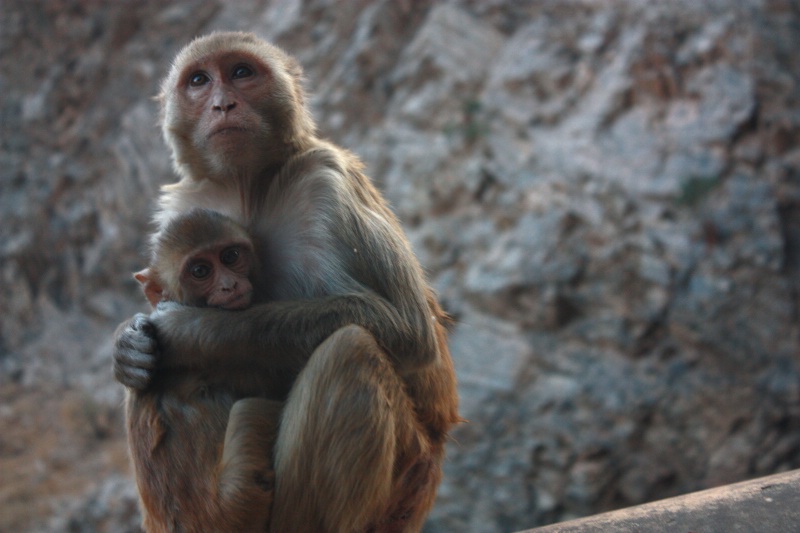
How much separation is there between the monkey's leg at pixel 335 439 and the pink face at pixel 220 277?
430 millimetres

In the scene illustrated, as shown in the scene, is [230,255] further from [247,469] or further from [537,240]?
[537,240]

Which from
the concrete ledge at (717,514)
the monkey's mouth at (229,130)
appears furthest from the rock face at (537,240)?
the monkey's mouth at (229,130)

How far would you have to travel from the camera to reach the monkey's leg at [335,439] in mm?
3102

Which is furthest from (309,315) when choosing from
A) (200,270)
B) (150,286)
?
(150,286)

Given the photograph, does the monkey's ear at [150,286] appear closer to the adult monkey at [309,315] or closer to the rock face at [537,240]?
the adult monkey at [309,315]

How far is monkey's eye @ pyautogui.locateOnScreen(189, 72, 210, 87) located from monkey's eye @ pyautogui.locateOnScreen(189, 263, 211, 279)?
3.07 feet

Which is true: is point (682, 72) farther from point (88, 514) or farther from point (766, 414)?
point (88, 514)

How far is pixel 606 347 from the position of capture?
7.41 meters

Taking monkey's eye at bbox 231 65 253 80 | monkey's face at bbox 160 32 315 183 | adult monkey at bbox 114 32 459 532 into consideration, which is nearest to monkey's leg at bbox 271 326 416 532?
adult monkey at bbox 114 32 459 532

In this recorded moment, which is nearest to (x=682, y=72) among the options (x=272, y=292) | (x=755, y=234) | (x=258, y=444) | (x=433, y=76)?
(x=755, y=234)

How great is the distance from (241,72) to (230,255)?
959 millimetres

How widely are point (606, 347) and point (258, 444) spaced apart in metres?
4.83

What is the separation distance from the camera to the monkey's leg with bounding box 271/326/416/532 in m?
3.10

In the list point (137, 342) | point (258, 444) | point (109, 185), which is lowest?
point (258, 444)
